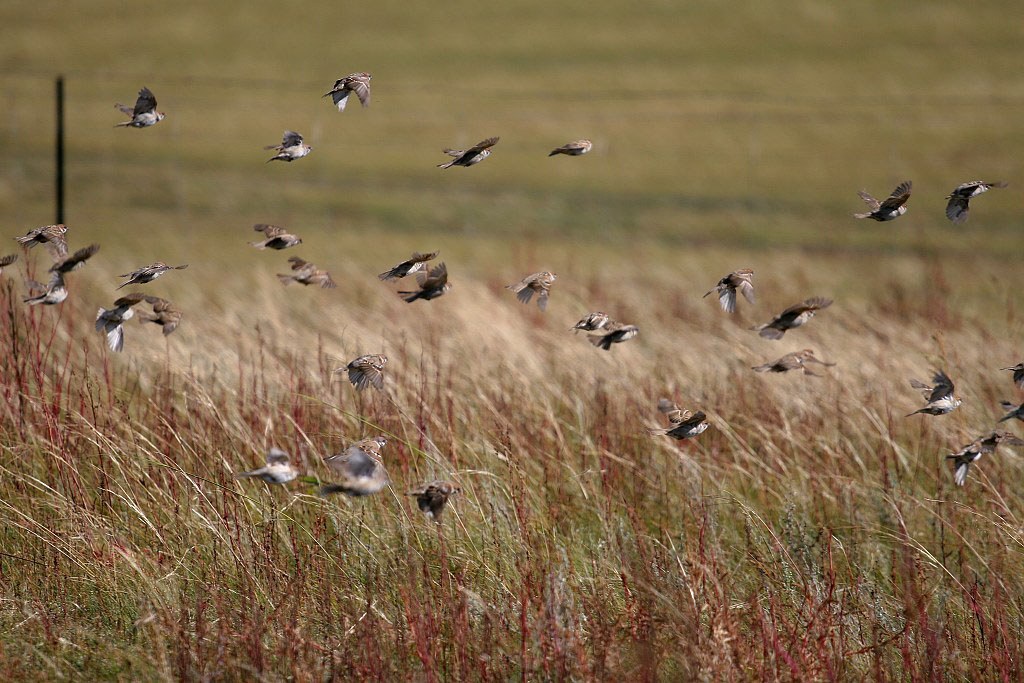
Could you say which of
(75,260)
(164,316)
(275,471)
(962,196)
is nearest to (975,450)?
(962,196)

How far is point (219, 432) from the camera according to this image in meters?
4.32

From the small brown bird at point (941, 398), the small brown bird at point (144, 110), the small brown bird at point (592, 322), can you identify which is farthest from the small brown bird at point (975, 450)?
the small brown bird at point (144, 110)

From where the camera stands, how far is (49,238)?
3.28 m

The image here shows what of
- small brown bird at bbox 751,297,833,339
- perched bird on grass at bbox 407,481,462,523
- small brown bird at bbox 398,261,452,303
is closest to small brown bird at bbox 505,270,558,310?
small brown bird at bbox 398,261,452,303

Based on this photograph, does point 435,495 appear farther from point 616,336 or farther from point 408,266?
point 616,336

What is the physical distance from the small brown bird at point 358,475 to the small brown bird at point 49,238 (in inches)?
46.5

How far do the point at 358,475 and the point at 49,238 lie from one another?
1.34 m

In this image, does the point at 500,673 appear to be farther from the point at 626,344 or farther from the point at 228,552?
the point at 626,344

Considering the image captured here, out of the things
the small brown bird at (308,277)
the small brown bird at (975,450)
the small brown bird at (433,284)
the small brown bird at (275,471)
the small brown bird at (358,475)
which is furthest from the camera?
the small brown bird at (308,277)

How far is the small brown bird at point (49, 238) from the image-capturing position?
3248 millimetres

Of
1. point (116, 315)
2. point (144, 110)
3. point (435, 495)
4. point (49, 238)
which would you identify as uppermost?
point (144, 110)

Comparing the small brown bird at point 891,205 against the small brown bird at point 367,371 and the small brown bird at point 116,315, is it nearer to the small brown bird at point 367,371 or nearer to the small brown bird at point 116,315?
the small brown bird at point 367,371

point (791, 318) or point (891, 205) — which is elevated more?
point (891, 205)

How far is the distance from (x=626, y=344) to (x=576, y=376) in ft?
2.64
